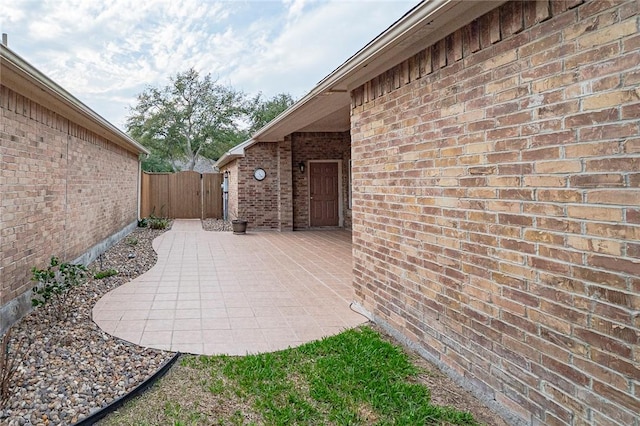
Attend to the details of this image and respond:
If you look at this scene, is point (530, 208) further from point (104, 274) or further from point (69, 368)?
point (104, 274)

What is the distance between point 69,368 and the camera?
293 centimetres

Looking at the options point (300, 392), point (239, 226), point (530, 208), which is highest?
point (530, 208)

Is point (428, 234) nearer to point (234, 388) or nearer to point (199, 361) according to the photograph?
point (234, 388)

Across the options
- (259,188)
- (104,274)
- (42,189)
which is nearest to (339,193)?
(259,188)

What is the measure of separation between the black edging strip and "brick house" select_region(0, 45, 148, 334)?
1.85 metres

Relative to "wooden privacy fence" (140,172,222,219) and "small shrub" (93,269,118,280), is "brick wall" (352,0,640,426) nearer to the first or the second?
"small shrub" (93,269,118,280)

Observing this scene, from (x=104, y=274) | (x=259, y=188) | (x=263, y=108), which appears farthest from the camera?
(x=263, y=108)

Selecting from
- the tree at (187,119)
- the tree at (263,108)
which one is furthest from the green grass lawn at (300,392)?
the tree at (263,108)

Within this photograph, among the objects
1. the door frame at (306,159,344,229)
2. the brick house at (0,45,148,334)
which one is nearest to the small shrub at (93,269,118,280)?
the brick house at (0,45,148,334)

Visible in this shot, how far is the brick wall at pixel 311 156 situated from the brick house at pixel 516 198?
8972mm

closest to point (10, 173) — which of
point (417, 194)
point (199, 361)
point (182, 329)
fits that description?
point (182, 329)

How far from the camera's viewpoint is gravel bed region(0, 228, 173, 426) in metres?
2.40

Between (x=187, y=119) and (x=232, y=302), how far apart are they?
24.8 metres

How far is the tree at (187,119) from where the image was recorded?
2636 centimetres
